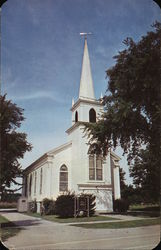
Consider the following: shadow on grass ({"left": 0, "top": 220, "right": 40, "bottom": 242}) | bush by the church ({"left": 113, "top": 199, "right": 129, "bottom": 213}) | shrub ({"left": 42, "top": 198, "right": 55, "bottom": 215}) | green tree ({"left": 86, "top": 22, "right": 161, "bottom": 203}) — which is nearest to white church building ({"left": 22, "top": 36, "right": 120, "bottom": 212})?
bush by the church ({"left": 113, "top": 199, "right": 129, "bottom": 213})

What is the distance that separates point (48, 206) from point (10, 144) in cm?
1061

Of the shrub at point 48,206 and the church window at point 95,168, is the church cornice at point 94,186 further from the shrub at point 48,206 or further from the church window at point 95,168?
the shrub at point 48,206

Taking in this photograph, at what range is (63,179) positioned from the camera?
19125 mm

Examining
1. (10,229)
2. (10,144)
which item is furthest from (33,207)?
(10,144)

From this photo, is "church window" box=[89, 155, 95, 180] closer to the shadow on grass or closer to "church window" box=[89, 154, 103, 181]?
"church window" box=[89, 154, 103, 181]

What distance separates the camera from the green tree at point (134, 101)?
7824 mm

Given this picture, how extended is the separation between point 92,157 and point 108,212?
4089 mm

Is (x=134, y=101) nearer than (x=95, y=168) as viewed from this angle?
Yes

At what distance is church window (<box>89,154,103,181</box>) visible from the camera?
18250 millimetres

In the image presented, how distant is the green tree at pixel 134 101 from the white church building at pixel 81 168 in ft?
19.8

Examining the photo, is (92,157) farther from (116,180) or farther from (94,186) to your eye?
(116,180)

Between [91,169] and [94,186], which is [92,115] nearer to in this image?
[91,169]

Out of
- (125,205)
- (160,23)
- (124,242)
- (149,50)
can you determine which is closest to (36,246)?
(124,242)

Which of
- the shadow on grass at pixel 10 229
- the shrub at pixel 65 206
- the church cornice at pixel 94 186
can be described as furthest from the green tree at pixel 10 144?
the church cornice at pixel 94 186
